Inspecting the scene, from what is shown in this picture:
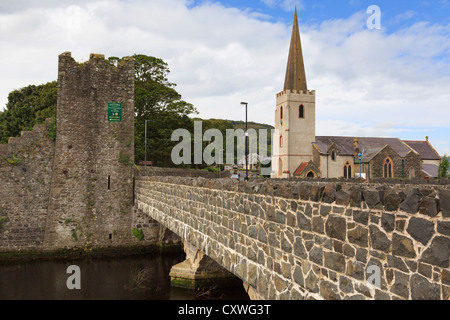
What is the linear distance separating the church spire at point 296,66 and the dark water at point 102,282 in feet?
127

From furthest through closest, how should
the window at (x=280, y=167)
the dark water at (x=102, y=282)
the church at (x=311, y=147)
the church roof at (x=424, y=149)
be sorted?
1. the church roof at (x=424, y=149)
2. the window at (x=280, y=167)
3. the church at (x=311, y=147)
4. the dark water at (x=102, y=282)

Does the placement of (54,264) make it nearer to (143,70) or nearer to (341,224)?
(341,224)

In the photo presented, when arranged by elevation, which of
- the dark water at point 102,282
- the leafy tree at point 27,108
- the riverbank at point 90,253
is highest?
the leafy tree at point 27,108

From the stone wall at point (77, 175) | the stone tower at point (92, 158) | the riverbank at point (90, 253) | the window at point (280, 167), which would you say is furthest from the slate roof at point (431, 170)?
the stone tower at point (92, 158)

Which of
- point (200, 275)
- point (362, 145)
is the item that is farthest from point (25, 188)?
point (362, 145)

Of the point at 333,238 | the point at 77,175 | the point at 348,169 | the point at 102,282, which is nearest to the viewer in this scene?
the point at 333,238

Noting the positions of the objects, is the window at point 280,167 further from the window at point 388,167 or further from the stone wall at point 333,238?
the stone wall at point 333,238

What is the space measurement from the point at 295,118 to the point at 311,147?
461 cm

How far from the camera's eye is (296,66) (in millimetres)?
54094

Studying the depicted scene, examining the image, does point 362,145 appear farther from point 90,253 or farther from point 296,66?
point 90,253

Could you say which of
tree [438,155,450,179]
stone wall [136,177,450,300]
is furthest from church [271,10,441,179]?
stone wall [136,177,450,300]

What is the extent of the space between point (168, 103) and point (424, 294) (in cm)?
3425

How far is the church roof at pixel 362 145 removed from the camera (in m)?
51.7
